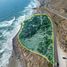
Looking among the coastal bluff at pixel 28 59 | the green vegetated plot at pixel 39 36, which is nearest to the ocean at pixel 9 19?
the coastal bluff at pixel 28 59

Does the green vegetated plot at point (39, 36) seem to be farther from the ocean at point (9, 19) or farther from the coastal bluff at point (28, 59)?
the ocean at point (9, 19)

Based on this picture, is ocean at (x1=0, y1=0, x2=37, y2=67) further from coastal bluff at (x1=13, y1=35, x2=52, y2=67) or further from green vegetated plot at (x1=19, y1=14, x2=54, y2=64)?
green vegetated plot at (x1=19, y1=14, x2=54, y2=64)

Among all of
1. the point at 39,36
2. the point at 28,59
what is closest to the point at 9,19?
the point at 39,36

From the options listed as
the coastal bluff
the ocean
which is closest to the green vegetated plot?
the coastal bluff

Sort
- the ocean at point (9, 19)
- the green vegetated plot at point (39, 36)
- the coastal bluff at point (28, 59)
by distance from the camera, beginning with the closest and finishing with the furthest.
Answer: the coastal bluff at point (28, 59), the green vegetated plot at point (39, 36), the ocean at point (9, 19)

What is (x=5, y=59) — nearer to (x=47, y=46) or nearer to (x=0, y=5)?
(x=47, y=46)

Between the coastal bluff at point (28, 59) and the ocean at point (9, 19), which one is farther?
the ocean at point (9, 19)
